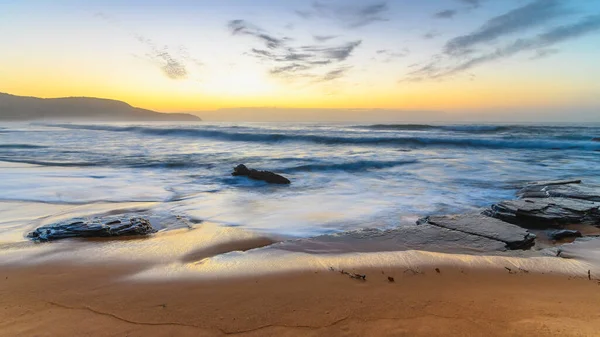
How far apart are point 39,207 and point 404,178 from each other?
943cm

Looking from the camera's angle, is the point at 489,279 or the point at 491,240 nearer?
the point at 489,279

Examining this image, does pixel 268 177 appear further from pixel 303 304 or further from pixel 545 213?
pixel 303 304

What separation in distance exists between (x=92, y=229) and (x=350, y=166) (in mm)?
10410

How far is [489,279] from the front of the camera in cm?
330

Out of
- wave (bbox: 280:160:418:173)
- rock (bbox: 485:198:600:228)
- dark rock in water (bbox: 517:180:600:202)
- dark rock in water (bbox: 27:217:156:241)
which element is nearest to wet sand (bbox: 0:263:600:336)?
dark rock in water (bbox: 27:217:156:241)

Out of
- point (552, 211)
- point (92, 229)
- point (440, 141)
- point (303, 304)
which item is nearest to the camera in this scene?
point (303, 304)

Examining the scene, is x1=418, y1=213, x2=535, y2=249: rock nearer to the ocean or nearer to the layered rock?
the layered rock

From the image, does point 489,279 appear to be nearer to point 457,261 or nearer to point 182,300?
point 457,261

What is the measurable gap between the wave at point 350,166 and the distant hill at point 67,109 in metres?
118

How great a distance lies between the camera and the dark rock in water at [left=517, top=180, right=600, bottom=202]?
6840mm

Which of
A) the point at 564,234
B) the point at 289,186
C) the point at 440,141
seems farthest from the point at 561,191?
the point at 440,141

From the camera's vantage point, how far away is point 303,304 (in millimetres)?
2752

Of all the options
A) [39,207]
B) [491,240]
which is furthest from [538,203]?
[39,207]

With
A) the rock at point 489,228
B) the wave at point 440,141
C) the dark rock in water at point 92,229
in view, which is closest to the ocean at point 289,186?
the rock at point 489,228
